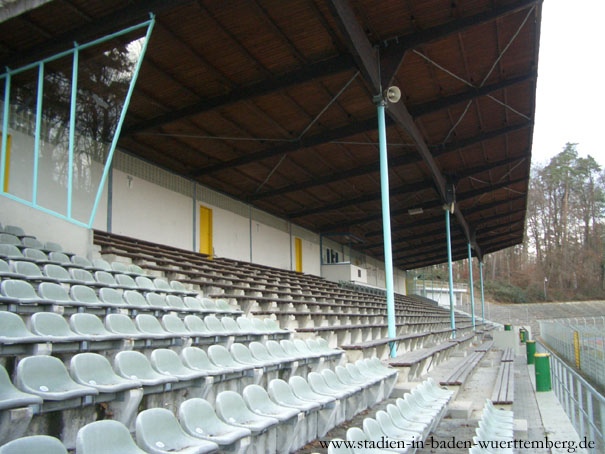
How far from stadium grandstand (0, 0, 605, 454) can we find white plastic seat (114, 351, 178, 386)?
3 centimetres

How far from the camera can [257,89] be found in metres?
9.69

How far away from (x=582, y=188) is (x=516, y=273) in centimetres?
1017

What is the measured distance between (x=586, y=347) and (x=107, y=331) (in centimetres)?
1493

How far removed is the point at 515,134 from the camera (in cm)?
1462

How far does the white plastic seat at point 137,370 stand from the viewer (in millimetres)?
3275

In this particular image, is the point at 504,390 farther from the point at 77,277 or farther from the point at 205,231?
the point at 205,231

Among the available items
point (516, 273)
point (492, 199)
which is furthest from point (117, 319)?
point (516, 273)

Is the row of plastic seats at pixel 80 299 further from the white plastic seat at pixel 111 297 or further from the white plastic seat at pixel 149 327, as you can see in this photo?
the white plastic seat at pixel 149 327

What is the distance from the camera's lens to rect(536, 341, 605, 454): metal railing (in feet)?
14.3

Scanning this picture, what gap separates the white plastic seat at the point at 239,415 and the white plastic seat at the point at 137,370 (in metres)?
0.42

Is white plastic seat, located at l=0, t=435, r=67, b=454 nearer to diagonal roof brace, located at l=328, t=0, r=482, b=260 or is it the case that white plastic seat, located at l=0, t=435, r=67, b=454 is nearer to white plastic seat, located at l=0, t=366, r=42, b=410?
white plastic seat, located at l=0, t=366, r=42, b=410

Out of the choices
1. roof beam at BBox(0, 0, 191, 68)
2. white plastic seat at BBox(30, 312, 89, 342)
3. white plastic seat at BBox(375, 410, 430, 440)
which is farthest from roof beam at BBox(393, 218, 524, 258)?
white plastic seat at BBox(30, 312, 89, 342)

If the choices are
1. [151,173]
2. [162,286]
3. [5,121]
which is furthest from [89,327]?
[151,173]

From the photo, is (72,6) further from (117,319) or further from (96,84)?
(117,319)
